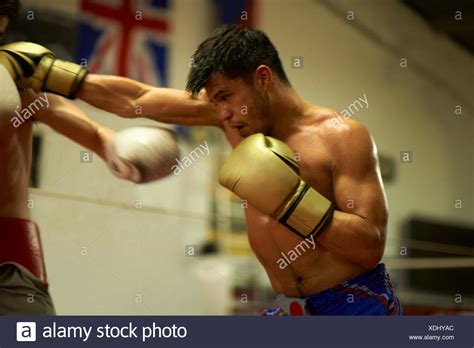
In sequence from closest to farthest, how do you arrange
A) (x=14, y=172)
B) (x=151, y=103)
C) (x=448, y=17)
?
(x=14, y=172), (x=151, y=103), (x=448, y=17)

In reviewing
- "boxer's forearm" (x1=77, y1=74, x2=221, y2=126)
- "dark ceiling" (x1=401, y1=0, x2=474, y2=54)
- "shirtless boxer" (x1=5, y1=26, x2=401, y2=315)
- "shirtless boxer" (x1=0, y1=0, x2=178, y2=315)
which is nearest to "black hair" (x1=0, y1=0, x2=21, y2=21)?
"shirtless boxer" (x1=0, y1=0, x2=178, y2=315)

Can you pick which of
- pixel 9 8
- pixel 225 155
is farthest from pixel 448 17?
pixel 9 8

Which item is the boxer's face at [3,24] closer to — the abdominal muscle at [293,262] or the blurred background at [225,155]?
the blurred background at [225,155]

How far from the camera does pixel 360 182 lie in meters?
1.75

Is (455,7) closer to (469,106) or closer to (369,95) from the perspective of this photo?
(369,95)

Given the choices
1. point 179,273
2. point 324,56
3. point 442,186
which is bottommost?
point 179,273

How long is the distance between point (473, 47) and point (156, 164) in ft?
9.65

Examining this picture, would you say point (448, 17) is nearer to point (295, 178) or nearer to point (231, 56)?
point (231, 56)

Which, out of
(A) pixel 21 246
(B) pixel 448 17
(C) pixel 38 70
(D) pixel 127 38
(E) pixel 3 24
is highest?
(B) pixel 448 17

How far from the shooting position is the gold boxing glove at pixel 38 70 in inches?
71.0

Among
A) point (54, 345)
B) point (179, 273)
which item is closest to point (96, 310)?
point (54, 345)

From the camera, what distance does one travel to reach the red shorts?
184cm

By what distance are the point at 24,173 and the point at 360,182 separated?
910mm

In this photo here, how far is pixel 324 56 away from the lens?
372cm
